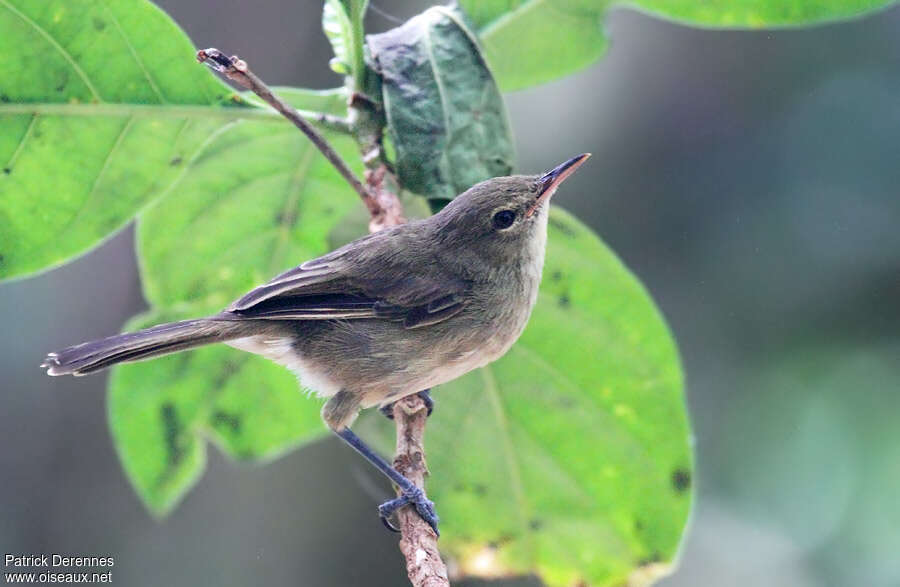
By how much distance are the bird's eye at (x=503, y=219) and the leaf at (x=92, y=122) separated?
2.47 feet

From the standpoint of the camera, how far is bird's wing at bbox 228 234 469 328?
2.68m

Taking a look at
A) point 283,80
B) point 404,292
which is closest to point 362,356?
point 404,292

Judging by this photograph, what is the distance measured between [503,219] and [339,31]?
0.70 m

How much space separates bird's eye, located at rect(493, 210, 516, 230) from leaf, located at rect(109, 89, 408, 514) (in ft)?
1.46

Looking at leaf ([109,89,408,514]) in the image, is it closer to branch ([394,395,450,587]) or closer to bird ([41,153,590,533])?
bird ([41,153,590,533])

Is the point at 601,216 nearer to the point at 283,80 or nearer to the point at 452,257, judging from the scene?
the point at 283,80

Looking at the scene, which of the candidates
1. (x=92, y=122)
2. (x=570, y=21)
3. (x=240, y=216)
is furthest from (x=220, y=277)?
(x=570, y=21)

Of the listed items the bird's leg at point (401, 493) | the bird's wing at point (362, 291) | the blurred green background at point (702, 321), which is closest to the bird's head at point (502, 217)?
the bird's wing at point (362, 291)

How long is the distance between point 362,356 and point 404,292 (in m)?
0.23

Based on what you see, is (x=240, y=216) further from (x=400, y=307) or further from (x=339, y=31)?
(x=339, y=31)

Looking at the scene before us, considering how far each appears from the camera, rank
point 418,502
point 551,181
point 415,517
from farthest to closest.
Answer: point 551,181, point 418,502, point 415,517

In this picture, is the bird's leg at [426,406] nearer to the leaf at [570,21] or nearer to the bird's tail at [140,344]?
the bird's tail at [140,344]

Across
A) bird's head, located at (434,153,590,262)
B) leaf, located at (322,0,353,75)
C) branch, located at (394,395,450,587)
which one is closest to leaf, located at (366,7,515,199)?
leaf, located at (322,0,353,75)

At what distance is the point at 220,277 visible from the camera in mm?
2953
